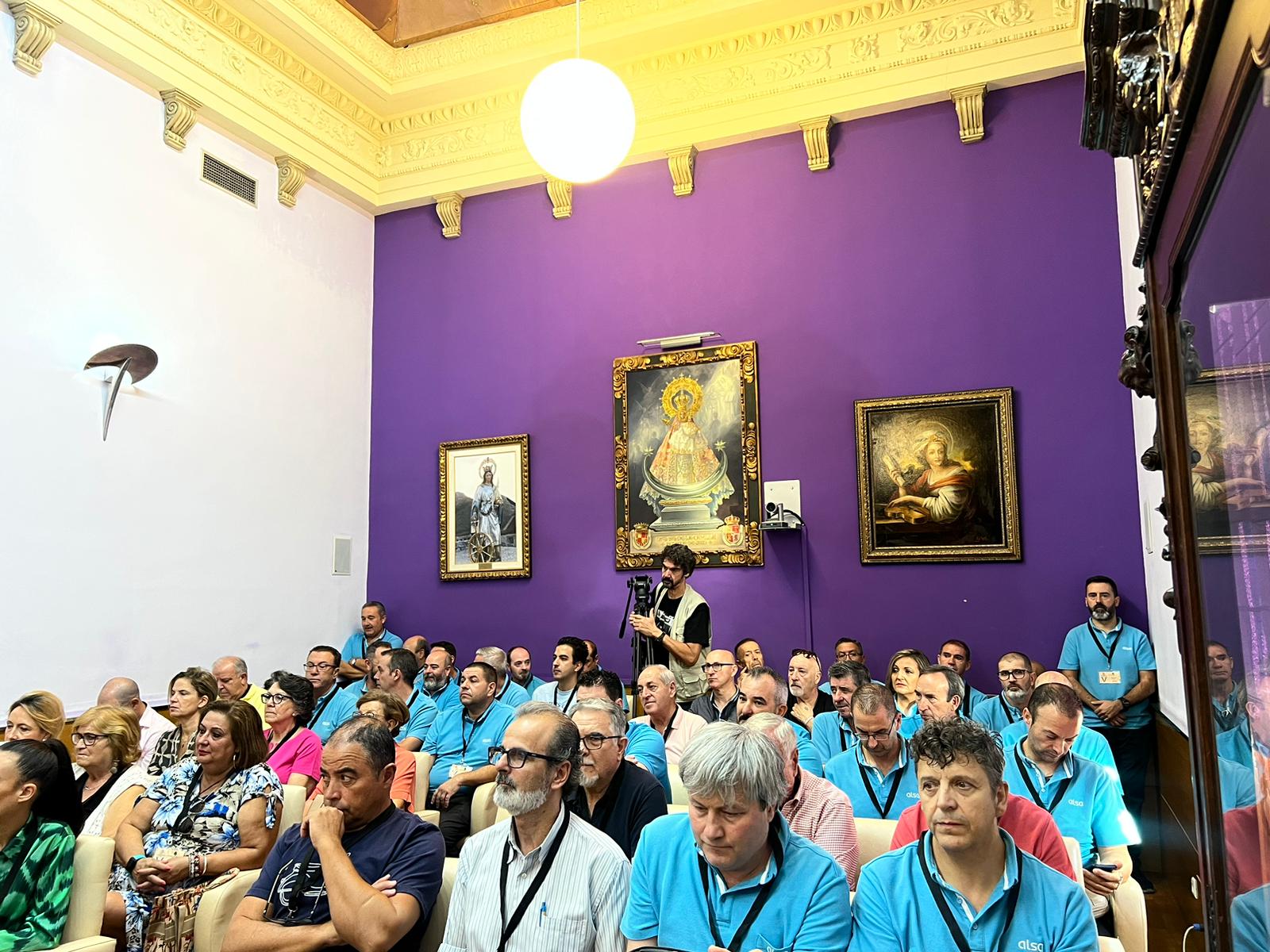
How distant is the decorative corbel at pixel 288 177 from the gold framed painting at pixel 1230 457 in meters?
8.62

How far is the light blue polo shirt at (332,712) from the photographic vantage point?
21.0ft

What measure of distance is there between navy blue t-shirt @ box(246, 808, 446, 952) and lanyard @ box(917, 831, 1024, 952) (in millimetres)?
1550

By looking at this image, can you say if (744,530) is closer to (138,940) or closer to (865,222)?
(865,222)

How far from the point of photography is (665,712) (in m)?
5.02

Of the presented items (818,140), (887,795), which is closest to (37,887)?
(887,795)

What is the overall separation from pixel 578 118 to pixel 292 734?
13.4ft

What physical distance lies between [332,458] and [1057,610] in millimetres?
6592

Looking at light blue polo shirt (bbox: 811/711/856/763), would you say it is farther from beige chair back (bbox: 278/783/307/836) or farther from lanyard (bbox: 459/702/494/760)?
beige chair back (bbox: 278/783/307/836)

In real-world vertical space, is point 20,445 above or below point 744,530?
above

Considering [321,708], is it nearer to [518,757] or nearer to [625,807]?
[625,807]

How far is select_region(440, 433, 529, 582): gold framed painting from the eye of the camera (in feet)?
28.8

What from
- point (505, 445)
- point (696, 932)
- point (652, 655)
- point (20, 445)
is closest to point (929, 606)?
point (652, 655)

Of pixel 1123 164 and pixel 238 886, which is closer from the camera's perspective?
pixel 238 886

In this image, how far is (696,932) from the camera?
240cm
